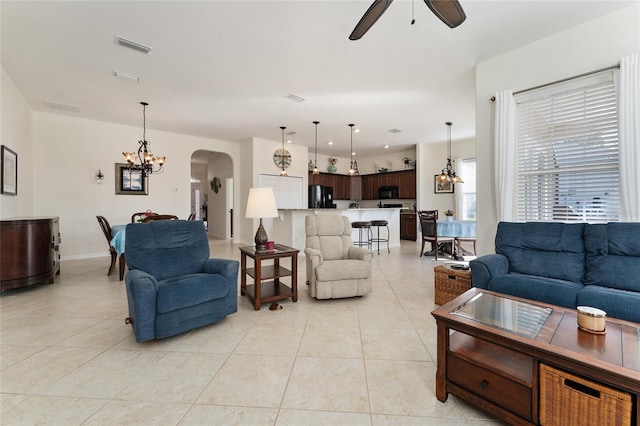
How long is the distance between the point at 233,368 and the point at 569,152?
12.3ft

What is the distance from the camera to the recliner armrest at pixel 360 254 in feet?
10.5

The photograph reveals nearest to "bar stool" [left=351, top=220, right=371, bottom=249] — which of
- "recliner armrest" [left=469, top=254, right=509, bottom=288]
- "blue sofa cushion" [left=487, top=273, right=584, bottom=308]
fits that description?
"recliner armrest" [left=469, top=254, right=509, bottom=288]

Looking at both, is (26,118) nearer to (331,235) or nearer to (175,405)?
(331,235)

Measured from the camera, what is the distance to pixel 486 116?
3312 millimetres

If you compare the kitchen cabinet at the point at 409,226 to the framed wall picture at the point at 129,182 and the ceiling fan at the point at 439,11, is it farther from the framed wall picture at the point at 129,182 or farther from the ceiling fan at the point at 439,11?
the framed wall picture at the point at 129,182

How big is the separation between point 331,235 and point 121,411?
8.42 feet

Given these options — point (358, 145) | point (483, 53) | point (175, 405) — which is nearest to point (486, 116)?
point (483, 53)

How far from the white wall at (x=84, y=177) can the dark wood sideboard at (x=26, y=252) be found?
223 cm

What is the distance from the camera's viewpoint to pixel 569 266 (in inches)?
93.8

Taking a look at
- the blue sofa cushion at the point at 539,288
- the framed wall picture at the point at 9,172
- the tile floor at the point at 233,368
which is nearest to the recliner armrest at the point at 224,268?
the tile floor at the point at 233,368

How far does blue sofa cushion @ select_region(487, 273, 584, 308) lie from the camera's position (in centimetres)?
203

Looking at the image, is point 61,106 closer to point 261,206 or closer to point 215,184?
point 215,184

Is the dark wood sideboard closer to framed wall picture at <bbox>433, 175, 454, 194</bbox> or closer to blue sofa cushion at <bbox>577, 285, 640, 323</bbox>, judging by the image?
blue sofa cushion at <bbox>577, 285, 640, 323</bbox>

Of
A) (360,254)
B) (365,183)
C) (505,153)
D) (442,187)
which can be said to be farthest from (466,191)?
(360,254)
